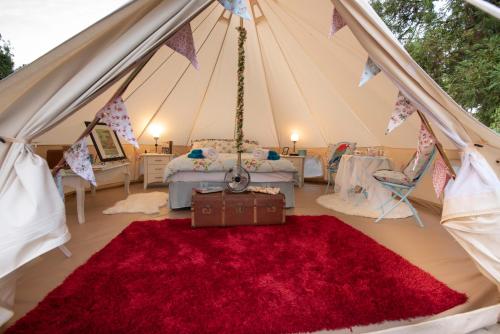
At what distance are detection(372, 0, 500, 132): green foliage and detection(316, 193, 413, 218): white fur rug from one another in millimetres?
1602

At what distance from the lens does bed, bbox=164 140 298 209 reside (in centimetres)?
319

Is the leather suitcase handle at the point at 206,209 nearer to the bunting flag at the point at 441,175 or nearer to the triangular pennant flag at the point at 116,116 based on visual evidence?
the triangular pennant flag at the point at 116,116

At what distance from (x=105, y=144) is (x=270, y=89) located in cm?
309

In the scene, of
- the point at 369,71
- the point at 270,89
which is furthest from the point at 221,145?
the point at 369,71

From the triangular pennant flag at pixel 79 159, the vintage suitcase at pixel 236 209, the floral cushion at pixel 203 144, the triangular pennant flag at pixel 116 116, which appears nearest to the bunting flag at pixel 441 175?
the vintage suitcase at pixel 236 209

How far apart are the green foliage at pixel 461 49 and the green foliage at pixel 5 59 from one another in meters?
5.86

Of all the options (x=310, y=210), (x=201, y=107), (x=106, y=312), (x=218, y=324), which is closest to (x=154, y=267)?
(x=106, y=312)

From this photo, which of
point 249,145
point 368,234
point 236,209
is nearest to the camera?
point 368,234

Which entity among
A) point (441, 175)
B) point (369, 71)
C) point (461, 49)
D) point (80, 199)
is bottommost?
point (80, 199)

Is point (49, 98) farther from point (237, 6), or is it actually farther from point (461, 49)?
point (461, 49)

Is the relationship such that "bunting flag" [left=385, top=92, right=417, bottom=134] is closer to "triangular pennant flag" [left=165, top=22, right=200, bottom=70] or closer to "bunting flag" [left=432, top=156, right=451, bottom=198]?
"bunting flag" [left=432, top=156, right=451, bottom=198]

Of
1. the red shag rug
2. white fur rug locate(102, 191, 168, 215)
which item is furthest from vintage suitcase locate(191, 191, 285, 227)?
white fur rug locate(102, 191, 168, 215)

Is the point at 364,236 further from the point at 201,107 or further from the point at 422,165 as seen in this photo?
the point at 201,107

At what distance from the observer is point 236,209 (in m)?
2.65
